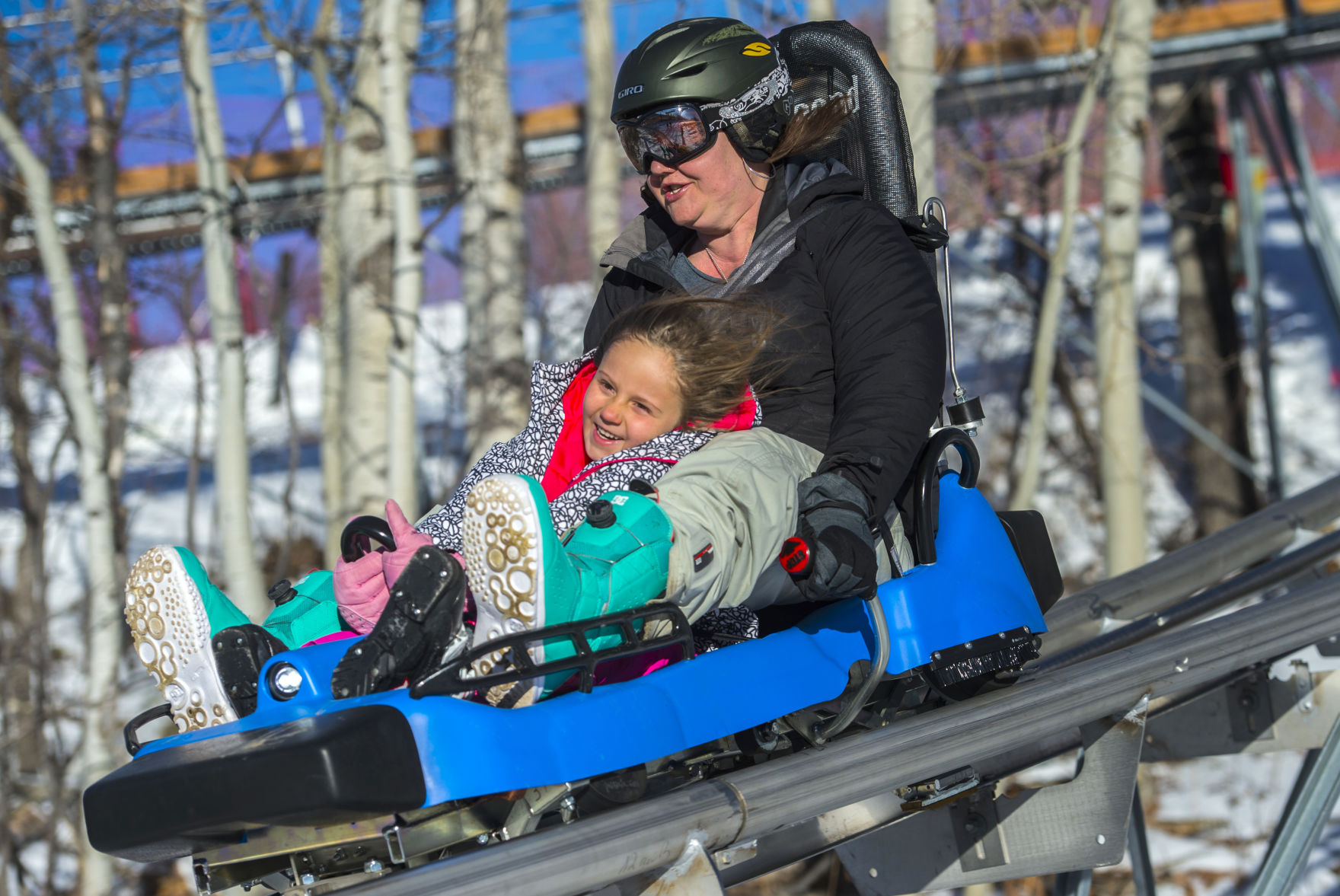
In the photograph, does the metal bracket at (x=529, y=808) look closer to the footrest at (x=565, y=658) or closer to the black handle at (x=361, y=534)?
the footrest at (x=565, y=658)

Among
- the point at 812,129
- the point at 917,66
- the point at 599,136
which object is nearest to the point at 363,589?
the point at 812,129

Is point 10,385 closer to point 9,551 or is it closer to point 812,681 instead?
point 9,551

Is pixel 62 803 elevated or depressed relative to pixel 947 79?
depressed

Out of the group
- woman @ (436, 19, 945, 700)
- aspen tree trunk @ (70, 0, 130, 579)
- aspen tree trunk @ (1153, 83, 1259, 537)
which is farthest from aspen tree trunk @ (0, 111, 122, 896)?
aspen tree trunk @ (1153, 83, 1259, 537)

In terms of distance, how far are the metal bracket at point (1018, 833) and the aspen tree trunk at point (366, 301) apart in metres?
2.86

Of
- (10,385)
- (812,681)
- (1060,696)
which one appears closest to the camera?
(812,681)

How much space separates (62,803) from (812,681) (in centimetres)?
483

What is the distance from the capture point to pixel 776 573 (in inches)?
81.3

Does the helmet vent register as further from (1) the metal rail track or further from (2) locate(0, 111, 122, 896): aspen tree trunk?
(2) locate(0, 111, 122, 896): aspen tree trunk

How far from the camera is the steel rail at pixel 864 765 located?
1.43m

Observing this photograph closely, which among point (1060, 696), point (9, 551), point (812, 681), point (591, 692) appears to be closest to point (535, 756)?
point (591, 692)

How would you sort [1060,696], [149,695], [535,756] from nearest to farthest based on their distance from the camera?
[535,756] → [1060,696] → [149,695]

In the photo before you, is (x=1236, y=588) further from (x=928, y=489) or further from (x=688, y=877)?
(x=688, y=877)

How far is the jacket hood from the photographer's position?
249 centimetres
